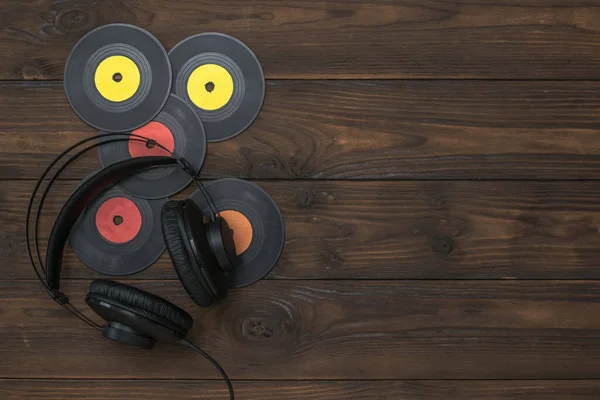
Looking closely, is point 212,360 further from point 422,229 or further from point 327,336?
point 422,229

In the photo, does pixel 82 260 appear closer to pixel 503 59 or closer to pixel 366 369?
pixel 366 369

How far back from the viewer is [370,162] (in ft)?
3.46

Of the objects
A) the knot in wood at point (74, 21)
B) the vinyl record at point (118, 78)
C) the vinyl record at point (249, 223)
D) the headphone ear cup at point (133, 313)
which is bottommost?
the headphone ear cup at point (133, 313)

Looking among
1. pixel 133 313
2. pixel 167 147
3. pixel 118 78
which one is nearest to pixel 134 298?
pixel 133 313

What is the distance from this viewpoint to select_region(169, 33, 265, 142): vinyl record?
1036 millimetres

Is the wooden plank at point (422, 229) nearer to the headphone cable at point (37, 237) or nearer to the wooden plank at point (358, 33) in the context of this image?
the headphone cable at point (37, 237)

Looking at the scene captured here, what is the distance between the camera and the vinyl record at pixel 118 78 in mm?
1034

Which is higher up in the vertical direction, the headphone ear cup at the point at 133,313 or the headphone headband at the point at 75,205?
the headphone headband at the point at 75,205

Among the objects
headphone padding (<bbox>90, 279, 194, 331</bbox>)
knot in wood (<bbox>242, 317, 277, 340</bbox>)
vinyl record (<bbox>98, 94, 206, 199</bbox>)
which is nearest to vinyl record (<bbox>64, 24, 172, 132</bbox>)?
vinyl record (<bbox>98, 94, 206, 199</bbox>)

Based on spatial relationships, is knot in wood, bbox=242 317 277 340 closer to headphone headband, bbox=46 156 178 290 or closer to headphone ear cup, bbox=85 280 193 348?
headphone ear cup, bbox=85 280 193 348

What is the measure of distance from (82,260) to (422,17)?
0.73m

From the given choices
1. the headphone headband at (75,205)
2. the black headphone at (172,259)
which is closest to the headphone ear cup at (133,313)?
the black headphone at (172,259)

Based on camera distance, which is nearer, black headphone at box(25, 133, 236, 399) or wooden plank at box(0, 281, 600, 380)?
black headphone at box(25, 133, 236, 399)

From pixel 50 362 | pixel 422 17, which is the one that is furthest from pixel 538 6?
pixel 50 362
